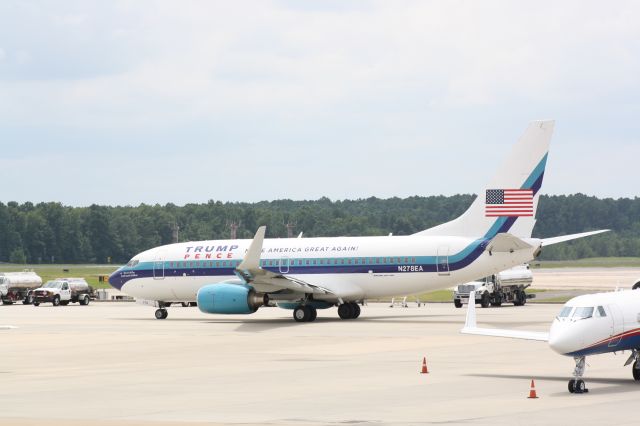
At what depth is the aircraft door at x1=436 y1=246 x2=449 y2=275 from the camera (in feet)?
171

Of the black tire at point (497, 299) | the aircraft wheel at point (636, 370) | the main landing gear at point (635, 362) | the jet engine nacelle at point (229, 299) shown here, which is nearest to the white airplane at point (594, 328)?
the main landing gear at point (635, 362)

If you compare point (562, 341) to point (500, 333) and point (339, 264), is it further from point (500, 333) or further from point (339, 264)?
point (339, 264)

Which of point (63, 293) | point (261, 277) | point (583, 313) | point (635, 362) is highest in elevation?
point (261, 277)

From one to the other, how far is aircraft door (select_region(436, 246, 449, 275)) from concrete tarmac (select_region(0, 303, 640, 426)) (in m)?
2.27

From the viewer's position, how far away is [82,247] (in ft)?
630

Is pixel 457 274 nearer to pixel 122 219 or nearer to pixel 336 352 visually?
pixel 336 352

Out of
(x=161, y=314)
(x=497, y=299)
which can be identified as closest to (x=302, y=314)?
(x=161, y=314)

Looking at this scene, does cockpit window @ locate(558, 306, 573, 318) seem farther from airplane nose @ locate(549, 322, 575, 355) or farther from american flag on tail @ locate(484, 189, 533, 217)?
american flag on tail @ locate(484, 189, 533, 217)

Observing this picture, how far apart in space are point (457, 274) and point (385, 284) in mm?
3524

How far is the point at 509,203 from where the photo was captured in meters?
52.1

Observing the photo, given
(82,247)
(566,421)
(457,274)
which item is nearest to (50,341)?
(457,274)

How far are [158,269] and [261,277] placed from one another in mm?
9438

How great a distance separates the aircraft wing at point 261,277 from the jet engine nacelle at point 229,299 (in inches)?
17.5

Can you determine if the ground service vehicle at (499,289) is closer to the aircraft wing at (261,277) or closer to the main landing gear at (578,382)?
the aircraft wing at (261,277)
